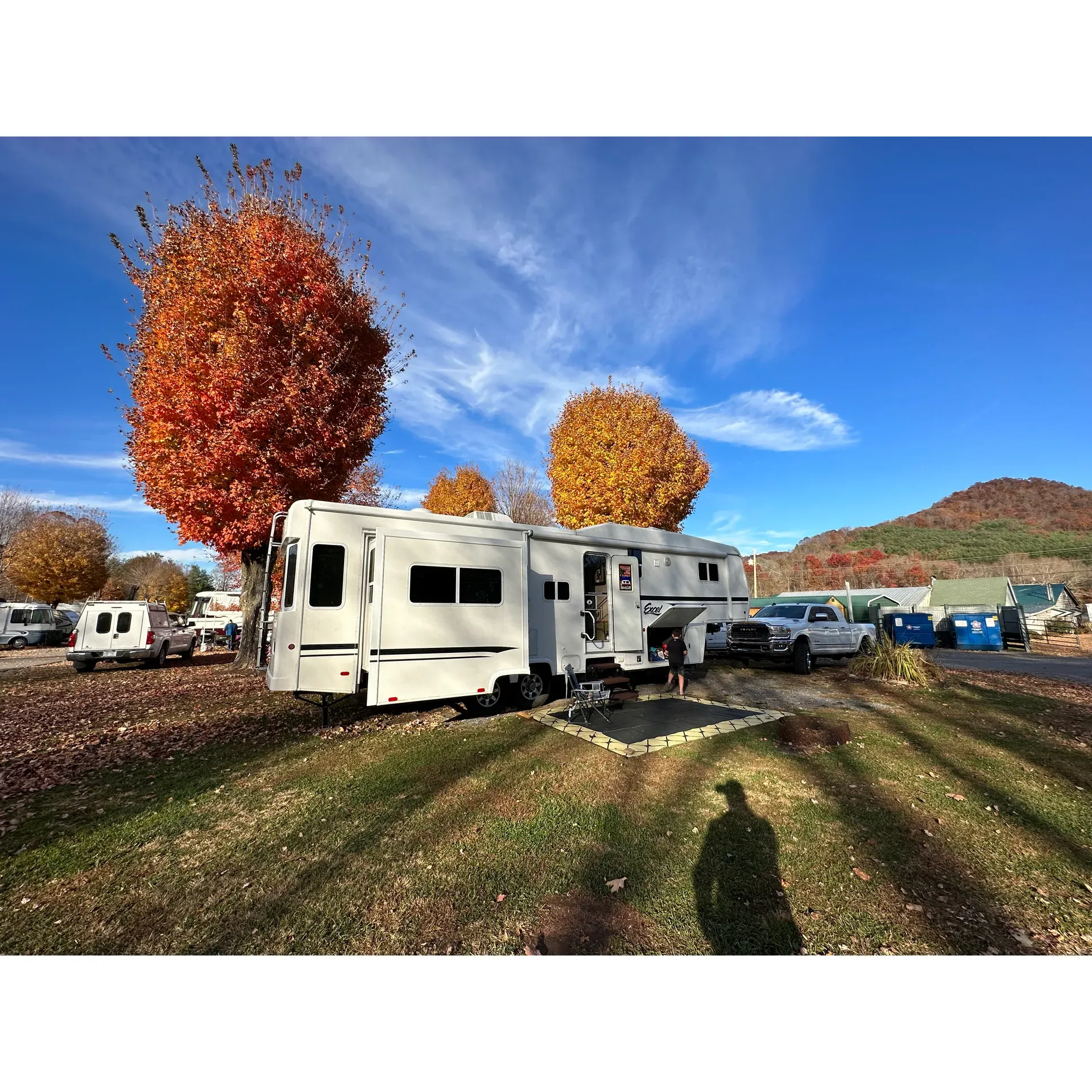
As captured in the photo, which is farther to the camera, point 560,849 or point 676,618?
point 676,618

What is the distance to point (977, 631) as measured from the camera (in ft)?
75.6

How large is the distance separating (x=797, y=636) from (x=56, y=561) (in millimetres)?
42131

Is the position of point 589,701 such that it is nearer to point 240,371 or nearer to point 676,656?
point 676,656

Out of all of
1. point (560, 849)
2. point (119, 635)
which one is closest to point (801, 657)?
point (560, 849)

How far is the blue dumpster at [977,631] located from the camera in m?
22.7

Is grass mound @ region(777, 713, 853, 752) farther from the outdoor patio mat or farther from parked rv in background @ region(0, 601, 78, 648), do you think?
parked rv in background @ region(0, 601, 78, 648)

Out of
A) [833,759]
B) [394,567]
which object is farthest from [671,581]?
[394,567]

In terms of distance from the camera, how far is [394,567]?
7.29 m

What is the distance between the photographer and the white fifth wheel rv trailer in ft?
23.2

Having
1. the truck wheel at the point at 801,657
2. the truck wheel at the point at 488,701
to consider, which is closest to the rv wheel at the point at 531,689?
the truck wheel at the point at 488,701

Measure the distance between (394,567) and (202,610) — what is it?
3654 centimetres

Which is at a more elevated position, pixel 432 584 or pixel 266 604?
pixel 432 584

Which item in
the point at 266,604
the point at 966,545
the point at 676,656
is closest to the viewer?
the point at 266,604

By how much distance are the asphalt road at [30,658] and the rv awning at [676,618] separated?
19.3 meters
